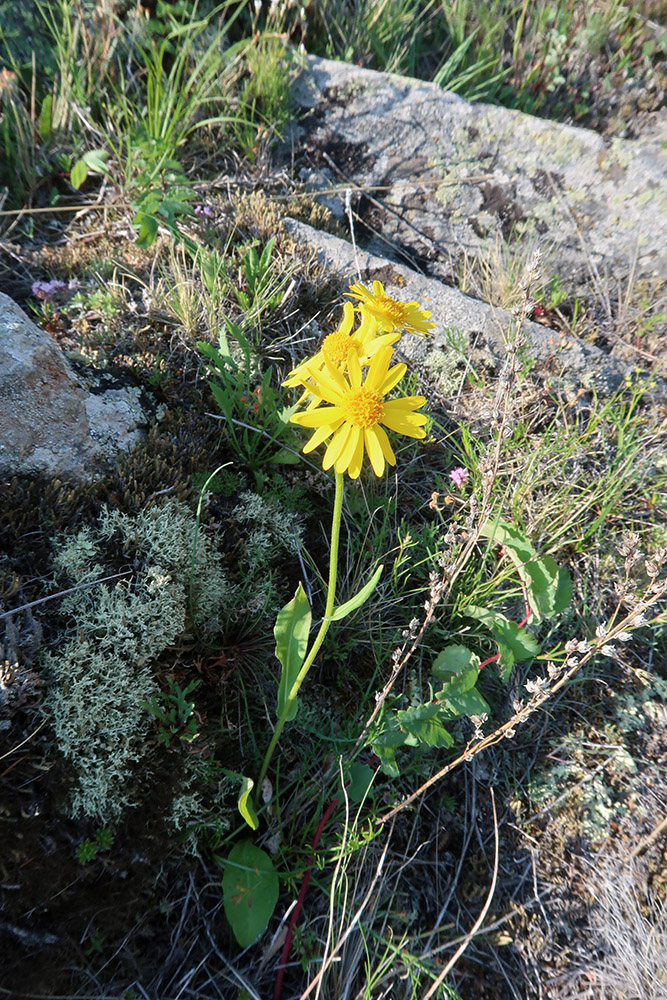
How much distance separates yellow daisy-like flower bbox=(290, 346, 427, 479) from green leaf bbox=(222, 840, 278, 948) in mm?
1232

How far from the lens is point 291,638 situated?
1.67 meters

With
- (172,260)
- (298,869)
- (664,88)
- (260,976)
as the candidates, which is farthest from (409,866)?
(664,88)

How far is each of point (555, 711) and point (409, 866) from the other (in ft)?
2.71

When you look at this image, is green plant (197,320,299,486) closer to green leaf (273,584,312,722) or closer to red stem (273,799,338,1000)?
green leaf (273,584,312,722)

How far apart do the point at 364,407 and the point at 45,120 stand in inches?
118

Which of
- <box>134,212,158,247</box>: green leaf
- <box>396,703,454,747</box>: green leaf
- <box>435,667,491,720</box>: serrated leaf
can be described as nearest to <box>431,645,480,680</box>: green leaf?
<box>435,667,491,720</box>: serrated leaf

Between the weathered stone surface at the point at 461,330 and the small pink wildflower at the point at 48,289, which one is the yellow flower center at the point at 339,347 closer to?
the weathered stone surface at the point at 461,330

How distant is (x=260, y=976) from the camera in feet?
5.39

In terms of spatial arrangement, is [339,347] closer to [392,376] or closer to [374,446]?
[392,376]

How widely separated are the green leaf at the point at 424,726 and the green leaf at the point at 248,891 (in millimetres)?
572

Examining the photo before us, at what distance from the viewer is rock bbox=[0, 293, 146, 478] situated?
6.07 ft

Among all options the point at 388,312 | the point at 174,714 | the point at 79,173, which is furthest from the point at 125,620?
the point at 79,173

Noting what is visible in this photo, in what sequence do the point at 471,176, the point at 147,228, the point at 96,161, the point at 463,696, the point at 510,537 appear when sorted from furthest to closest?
the point at 471,176
the point at 96,161
the point at 147,228
the point at 510,537
the point at 463,696

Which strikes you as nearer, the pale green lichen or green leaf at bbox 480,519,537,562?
the pale green lichen
